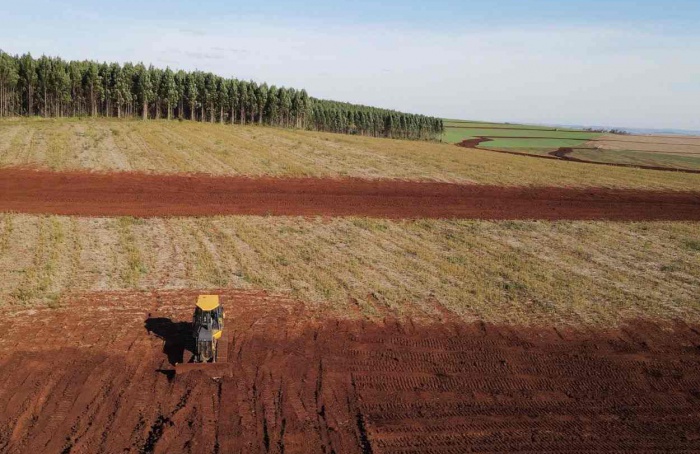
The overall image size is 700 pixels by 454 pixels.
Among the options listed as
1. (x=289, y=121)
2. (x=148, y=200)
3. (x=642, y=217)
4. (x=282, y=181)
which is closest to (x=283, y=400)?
(x=148, y=200)

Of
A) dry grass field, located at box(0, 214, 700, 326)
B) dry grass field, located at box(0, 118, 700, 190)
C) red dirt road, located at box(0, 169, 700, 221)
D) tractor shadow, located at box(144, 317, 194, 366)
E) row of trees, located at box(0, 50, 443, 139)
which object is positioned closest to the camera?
tractor shadow, located at box(144, 317, 194, 366)

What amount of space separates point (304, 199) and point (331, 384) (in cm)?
1938

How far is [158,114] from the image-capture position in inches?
3516

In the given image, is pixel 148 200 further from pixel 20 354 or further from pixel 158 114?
pixel 158 114

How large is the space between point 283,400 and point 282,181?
25.0 meters

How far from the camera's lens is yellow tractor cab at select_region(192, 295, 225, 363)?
11805mm

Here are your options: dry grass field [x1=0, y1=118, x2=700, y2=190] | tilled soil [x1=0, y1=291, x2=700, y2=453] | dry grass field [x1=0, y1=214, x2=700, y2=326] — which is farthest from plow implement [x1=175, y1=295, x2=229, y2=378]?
dry grass field [x1=0, y1=118, x2=700, y2=190]

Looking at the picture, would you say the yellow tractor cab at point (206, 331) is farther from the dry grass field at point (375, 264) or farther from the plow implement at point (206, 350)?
the dry grass field at point (375, 264)

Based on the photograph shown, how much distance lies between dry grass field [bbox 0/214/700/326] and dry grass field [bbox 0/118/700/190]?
45.8 ft

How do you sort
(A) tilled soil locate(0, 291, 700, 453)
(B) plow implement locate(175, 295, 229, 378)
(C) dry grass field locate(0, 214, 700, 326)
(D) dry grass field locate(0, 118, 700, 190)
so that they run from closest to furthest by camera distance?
1. (A) tilled soil locate(0, 291, 700, 453)
2. (B) plow implement locate(175, 295, 229, 378)
3. (C) dry grass field locate(0, 214, 700, 326)
4. (D) dry grass field locate(0, 118, 700, 190)

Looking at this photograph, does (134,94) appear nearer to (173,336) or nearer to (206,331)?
(173,336)

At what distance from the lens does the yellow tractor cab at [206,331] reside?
11805 mm

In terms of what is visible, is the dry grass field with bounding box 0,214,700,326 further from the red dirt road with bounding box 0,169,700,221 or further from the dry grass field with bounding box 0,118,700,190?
the dry grass field with bounding box 0,118,700,190

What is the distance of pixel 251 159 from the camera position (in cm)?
4238
